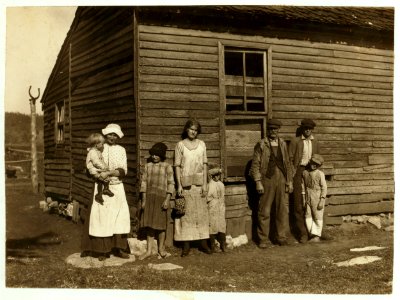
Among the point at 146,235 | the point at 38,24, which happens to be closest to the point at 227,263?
the point at 146,235

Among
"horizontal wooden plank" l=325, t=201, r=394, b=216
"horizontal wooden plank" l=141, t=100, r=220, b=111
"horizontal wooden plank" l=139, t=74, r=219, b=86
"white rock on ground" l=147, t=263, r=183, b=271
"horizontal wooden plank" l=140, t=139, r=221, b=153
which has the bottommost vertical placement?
"white rock on ground" l=147, t=263, r=183, b=271

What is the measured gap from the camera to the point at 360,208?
29.7 ft

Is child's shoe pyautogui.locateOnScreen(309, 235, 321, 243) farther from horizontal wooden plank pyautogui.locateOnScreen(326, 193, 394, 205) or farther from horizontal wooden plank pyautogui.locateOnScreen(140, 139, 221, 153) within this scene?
horizontal wooden plank pyautogui.locateOnScreen(140, 139, 221, 153)

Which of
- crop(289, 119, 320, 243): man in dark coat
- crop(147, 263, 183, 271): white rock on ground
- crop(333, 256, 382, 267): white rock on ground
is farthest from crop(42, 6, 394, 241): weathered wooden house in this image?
crop(333, 256, 382, 267): white rock on ground

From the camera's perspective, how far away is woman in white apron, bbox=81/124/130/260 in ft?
20.2

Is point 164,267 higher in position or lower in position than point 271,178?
lower

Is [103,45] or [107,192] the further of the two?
[103,45]

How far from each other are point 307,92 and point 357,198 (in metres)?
2.66

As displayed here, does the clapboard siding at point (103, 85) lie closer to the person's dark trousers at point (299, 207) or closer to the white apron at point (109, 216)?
the white apron at point (109, 216)

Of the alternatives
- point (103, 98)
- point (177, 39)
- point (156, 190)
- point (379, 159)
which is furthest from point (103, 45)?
point (379, 159)

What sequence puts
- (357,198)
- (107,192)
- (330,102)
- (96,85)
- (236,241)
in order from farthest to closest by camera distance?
(357,198) → (96,85) → (330,102) → (236,241) → (107,192)

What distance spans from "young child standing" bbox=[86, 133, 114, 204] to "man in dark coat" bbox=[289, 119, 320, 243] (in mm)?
3402

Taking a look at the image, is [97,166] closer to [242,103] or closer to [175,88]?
[175,88]

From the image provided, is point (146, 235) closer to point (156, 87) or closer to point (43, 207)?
point (156, 87)
